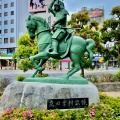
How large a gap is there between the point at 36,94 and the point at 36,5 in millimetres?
47449

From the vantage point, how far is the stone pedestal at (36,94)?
21.8 ft

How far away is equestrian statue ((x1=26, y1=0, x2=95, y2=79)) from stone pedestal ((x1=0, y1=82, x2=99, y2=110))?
2.10ft

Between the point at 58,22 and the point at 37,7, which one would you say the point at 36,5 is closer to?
the point at 37,7

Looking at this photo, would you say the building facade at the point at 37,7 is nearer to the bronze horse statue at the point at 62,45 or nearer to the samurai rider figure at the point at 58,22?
the samurai rider figure at the point at 58,22

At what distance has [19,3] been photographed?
5166 centimetres

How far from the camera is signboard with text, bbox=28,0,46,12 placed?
5200cm

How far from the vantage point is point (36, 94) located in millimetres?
6660

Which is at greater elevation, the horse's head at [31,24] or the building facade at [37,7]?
the building facade at [37,7]

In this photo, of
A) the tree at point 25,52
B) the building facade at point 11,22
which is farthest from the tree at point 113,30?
the building facade at point 11,22

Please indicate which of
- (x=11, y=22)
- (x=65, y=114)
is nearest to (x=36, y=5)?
(x=11, y=22)

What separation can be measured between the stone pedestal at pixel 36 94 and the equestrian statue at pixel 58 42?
639 mm

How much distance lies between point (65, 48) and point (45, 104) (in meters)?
1.86

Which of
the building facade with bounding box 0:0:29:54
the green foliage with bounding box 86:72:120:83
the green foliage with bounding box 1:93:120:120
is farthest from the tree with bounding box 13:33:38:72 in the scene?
the building facade with bounding box 0:0:29:54

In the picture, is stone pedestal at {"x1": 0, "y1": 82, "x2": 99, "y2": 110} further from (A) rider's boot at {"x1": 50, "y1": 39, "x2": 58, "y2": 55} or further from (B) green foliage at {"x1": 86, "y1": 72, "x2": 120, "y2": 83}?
(B) green foliage at {"x1": 86, "y1": 72, "x2": 120, "y2": 83}
